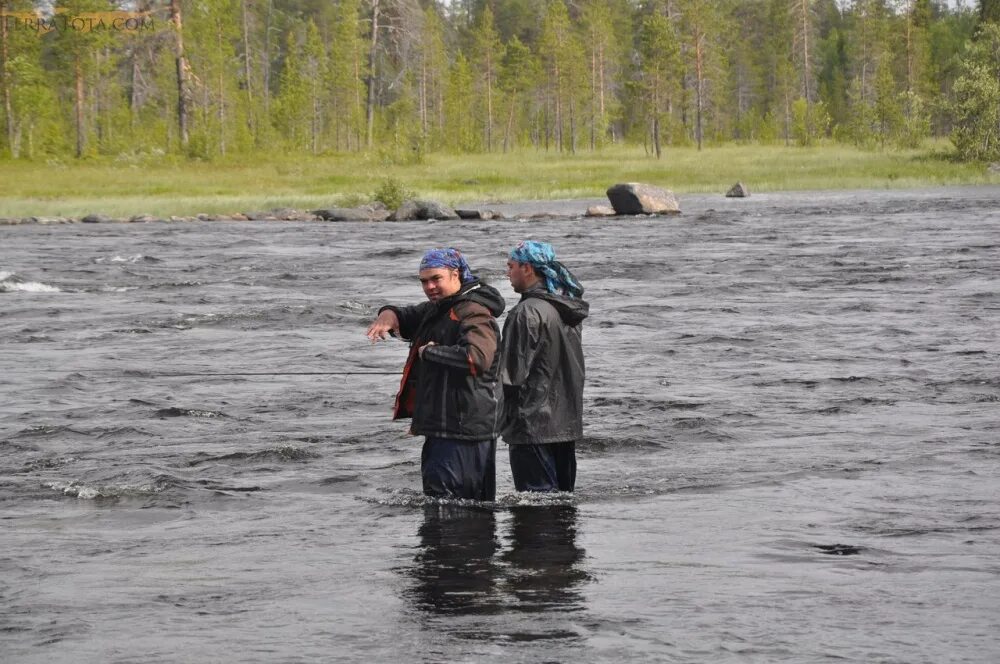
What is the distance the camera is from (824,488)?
35.1 feet

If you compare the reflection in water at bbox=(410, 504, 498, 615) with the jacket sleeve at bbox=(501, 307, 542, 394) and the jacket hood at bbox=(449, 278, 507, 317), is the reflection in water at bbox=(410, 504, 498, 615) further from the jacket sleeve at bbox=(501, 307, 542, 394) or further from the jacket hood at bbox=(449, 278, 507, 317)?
the jacket hood at bbox=(449, 278, 507, 317)

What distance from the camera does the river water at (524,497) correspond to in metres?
7.48

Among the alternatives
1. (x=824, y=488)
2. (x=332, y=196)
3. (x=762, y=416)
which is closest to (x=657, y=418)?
(x=762, y=416)

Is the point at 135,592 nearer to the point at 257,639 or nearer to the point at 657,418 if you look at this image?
the point at 257,639

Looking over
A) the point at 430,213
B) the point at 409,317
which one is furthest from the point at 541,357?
the point at 430,213

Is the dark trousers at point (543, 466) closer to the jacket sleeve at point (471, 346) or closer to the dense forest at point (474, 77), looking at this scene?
the jacket sleeve at point (471, 346)

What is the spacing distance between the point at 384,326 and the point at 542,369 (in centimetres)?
109

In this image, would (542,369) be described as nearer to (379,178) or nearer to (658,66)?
(379,178)

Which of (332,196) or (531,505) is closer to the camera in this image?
(531,505)

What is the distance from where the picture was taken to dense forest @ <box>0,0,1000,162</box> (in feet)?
230

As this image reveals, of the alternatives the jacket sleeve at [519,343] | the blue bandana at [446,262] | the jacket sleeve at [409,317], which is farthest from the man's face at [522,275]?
the jacket sleeve at [409,317]

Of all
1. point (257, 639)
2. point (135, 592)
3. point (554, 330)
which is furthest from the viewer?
point (554, 330)

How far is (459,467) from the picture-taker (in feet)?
29.6

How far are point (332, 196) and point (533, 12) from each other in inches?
3336
